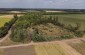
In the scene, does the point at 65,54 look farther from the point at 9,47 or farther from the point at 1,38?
the point at 1,38

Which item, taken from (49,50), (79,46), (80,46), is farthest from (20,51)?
(80,46)

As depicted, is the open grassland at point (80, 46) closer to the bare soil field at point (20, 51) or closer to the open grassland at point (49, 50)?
the open grassland at point (49, 50)

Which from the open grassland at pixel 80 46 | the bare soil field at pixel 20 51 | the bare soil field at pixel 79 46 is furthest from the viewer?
the bare soil field at pixel 79 46

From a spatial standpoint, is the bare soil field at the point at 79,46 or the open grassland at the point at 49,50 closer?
the open grassland at the point at 49,50

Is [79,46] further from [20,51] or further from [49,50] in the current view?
[20,51]

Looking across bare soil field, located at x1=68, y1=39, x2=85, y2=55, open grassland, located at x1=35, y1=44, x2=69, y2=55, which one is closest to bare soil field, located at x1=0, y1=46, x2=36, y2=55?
open grassland, located at x1=35, y1=44, x2=69, y2=55

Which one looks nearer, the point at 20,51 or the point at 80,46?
the point at 20,51

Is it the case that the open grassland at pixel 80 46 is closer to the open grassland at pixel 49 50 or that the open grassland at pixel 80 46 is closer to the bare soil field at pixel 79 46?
the bare soil field at pixel 79 46

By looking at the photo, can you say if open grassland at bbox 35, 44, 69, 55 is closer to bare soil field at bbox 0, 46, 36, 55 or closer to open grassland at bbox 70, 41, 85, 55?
bare soil field at bbox 0, 46, 36, 55

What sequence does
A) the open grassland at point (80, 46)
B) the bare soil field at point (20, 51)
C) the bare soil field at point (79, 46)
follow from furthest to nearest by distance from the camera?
1. the bare soil field at point (79, 46)
2. the open grassland at point (80, 46)
3. the bare soil field at point (20, 51)

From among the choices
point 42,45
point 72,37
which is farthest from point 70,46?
point 72,37

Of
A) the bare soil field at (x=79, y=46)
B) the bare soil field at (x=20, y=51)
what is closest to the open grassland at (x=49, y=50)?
the bare soil field at (x=20, y=51)
